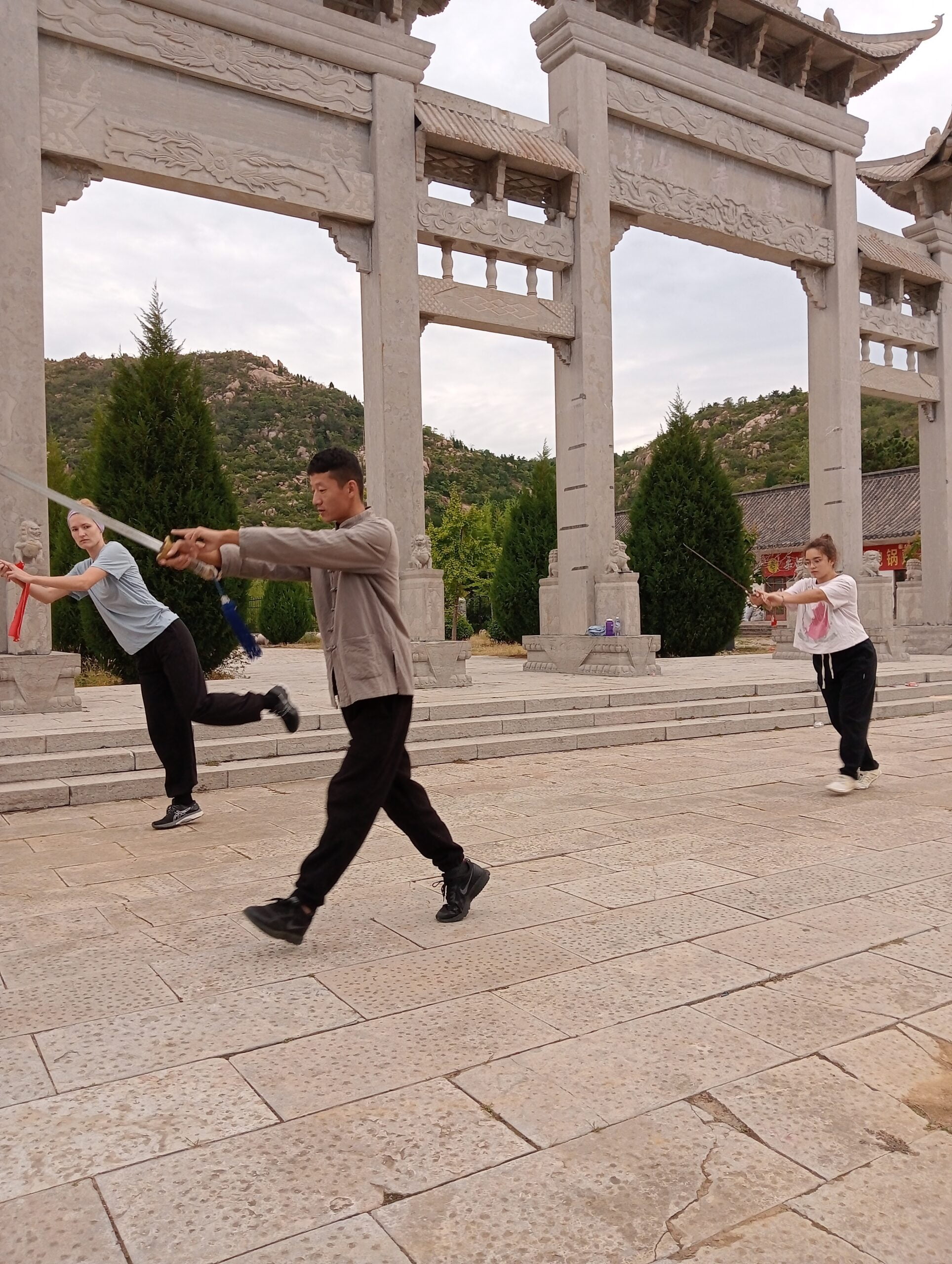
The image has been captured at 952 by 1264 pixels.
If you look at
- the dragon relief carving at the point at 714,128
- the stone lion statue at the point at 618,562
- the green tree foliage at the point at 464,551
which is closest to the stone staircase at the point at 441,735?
the stone lion statue at the point at 618,562

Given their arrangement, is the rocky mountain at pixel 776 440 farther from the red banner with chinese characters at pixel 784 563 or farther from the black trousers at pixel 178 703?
the black trousers at pixel 178 703

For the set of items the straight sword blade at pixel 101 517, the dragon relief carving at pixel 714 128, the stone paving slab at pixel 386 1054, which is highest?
the dragon relief carving at pixel 714 128

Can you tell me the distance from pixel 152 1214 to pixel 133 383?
41.4 feet

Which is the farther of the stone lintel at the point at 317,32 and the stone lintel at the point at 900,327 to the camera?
the stone lintel at the point at 900,327

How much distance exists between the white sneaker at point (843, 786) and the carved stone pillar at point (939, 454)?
46.5 feet

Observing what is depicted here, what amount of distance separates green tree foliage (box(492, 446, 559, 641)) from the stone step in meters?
9.51

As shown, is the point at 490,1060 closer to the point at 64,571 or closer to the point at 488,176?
the point at 488,176

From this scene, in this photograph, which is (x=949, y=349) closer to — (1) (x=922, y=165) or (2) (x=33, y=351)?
(1) (x=922, y=165)

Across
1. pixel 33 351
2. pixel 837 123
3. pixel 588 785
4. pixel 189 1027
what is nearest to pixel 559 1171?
pixel 189 1027

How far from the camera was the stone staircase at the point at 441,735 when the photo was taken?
21.4ft

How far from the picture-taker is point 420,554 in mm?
11484

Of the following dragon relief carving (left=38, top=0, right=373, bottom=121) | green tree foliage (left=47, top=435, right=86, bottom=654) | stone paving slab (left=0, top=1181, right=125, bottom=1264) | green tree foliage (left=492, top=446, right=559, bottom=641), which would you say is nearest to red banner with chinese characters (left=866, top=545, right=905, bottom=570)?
green tree foliage (left=492, top=446, right=559, bottom=641)

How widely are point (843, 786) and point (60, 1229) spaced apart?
5510 millimetres

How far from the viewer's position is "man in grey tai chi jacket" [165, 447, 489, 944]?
11.1 feet
